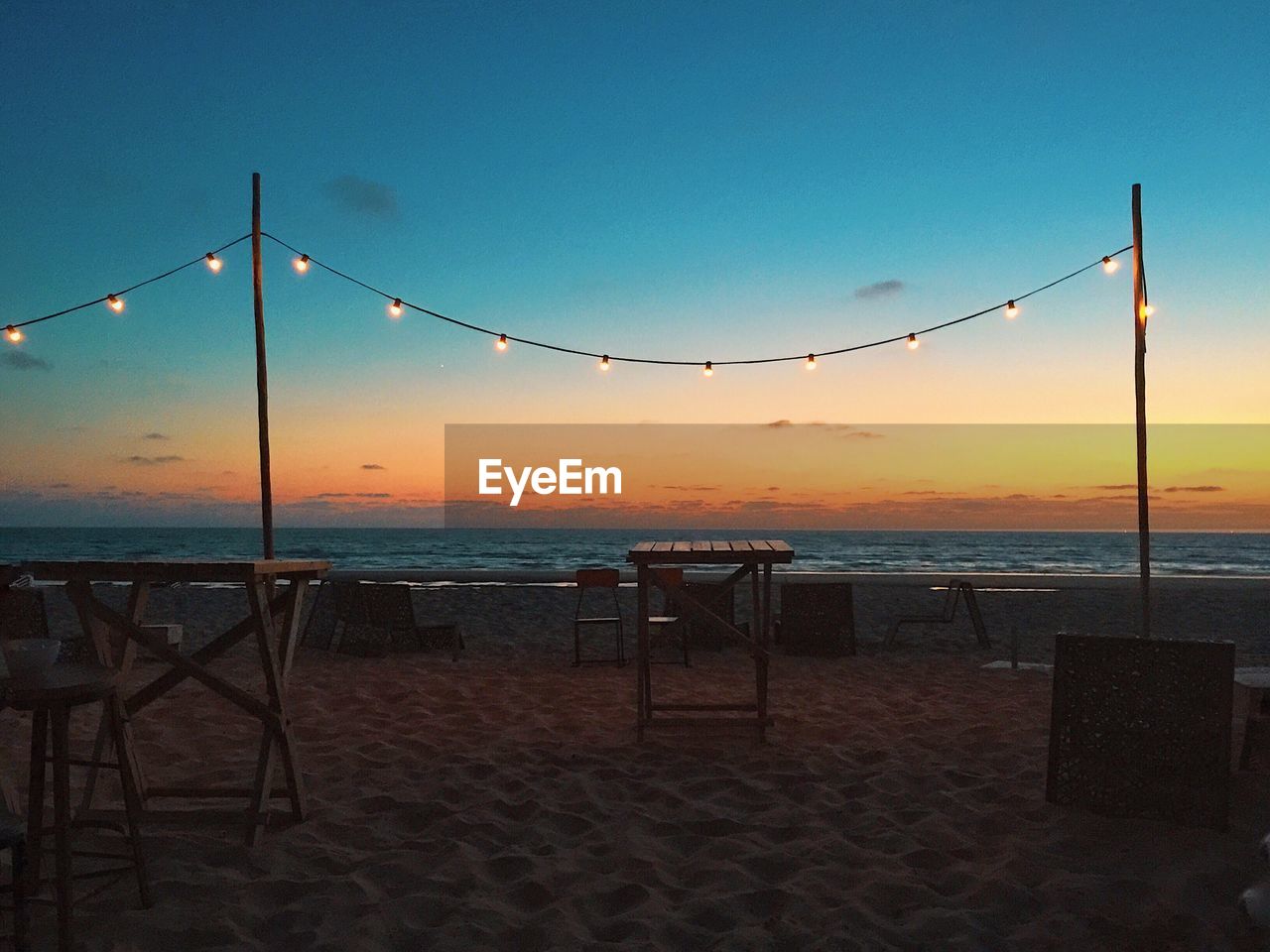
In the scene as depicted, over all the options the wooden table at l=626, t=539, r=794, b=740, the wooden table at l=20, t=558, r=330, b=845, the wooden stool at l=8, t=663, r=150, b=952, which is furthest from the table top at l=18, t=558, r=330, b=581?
the wooden table at l=626, t=539, r=794, b=740

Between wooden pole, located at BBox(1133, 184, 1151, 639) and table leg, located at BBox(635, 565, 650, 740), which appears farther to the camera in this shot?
wooden pole, located at BBox(1133, 184, 1151, 639)

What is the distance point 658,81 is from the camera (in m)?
10.0

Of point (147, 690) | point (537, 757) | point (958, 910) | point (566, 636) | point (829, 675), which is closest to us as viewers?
point (958, 910)

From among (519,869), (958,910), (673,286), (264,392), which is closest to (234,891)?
(519,869)

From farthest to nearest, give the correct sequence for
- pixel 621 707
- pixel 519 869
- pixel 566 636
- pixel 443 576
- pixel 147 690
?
pixel 443 576 → pixel 566 636 → pixel 621 707 → pixel 147 690 → pixel 519 869

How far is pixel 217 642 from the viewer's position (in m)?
3.42

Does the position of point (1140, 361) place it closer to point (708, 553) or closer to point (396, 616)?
point (708, 553)

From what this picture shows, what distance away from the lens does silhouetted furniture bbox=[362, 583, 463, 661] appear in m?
7.83

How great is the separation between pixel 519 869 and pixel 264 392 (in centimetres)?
599

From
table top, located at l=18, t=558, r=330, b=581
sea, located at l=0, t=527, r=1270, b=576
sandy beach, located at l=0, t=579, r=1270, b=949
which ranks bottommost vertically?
sea, located at l=0, t=527, r=1270, b=576

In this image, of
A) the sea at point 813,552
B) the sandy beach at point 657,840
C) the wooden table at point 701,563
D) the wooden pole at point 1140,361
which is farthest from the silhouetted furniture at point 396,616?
the sea at point 813,552

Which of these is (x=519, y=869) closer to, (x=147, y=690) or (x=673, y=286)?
(x=147, y=690)

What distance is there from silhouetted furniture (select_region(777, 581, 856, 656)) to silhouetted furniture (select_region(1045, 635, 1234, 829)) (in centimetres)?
436

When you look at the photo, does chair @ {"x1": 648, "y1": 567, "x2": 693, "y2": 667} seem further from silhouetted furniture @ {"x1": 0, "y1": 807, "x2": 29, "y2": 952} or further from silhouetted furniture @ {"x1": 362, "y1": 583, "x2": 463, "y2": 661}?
silhouetted furniture @ {"x1": 0, "y1": 807, "x2": 29, "y2": 952}
